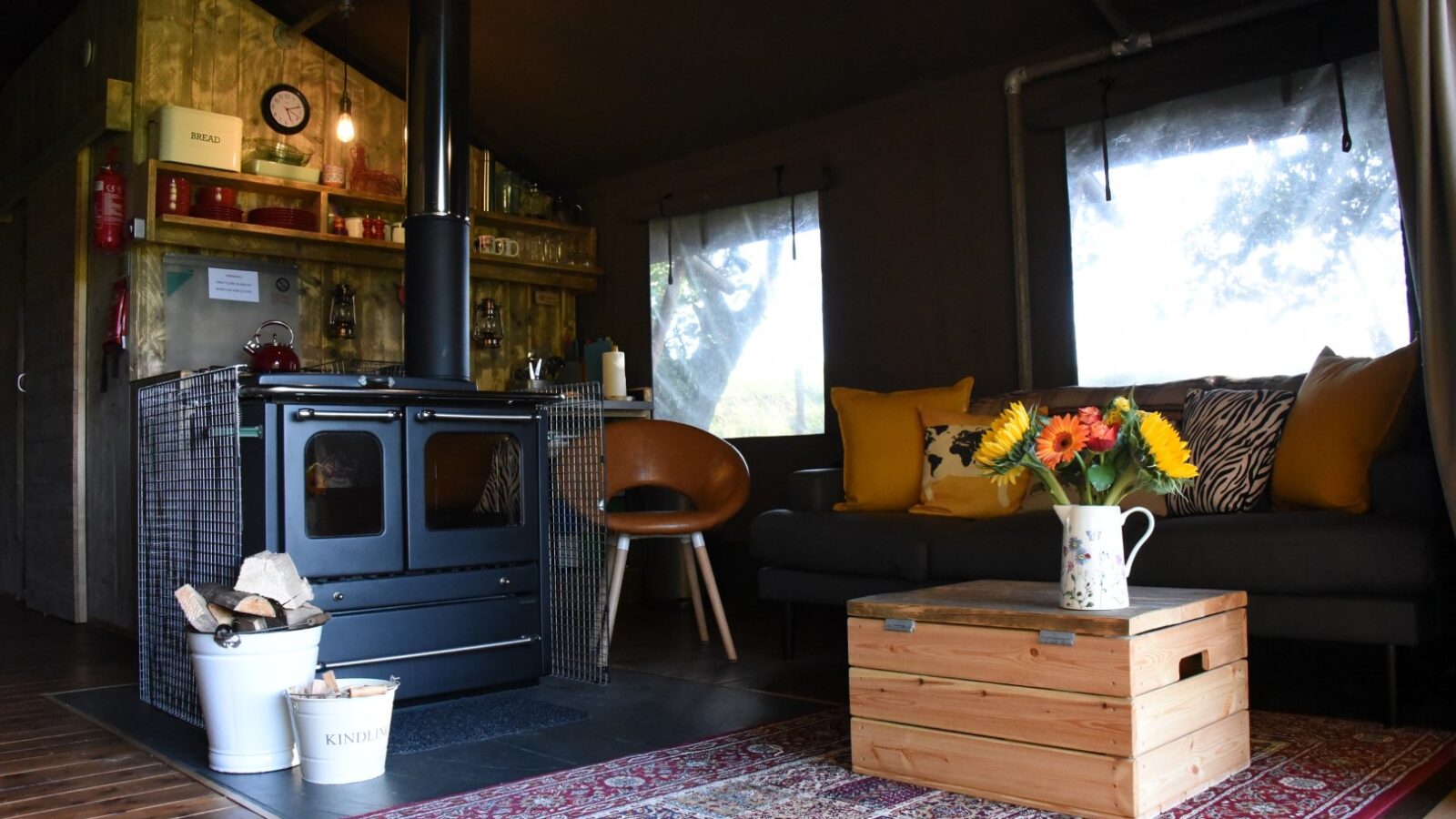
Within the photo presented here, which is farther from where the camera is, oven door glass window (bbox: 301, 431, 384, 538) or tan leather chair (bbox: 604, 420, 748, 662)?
tan leather chair (bbox: 604, 420, 748, 662)

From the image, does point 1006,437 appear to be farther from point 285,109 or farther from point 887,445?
point 285,109

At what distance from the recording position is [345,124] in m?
5.09

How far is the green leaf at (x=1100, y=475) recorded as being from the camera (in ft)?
7.24

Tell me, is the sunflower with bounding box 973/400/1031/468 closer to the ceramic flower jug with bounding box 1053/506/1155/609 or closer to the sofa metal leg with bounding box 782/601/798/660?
the ceramic flower jug with bounding box 1053/506/1155/609

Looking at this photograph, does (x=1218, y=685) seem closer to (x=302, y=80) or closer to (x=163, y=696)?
(x=163, y=696)

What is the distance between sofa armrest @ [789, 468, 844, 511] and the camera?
4.05 m

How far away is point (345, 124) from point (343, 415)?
2.51 m

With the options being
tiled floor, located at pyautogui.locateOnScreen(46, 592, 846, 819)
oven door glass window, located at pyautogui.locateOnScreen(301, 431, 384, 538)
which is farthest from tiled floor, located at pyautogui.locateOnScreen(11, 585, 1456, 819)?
oven door glass window, located at pyautogui.locateOnScreen(301, 431, 384, 538)

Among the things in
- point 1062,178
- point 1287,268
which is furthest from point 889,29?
point 1287,268

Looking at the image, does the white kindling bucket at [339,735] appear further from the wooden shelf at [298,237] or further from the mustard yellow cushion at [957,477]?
the wooden shelf at [298,237]

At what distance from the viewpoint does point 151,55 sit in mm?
4902

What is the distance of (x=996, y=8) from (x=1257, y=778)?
9.49 ft

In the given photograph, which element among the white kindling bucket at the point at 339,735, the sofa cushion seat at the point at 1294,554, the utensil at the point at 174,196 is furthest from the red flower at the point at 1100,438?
the utensil at the point at 174,196

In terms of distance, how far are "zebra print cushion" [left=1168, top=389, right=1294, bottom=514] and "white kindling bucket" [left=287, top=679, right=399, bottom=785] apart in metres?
2.18
